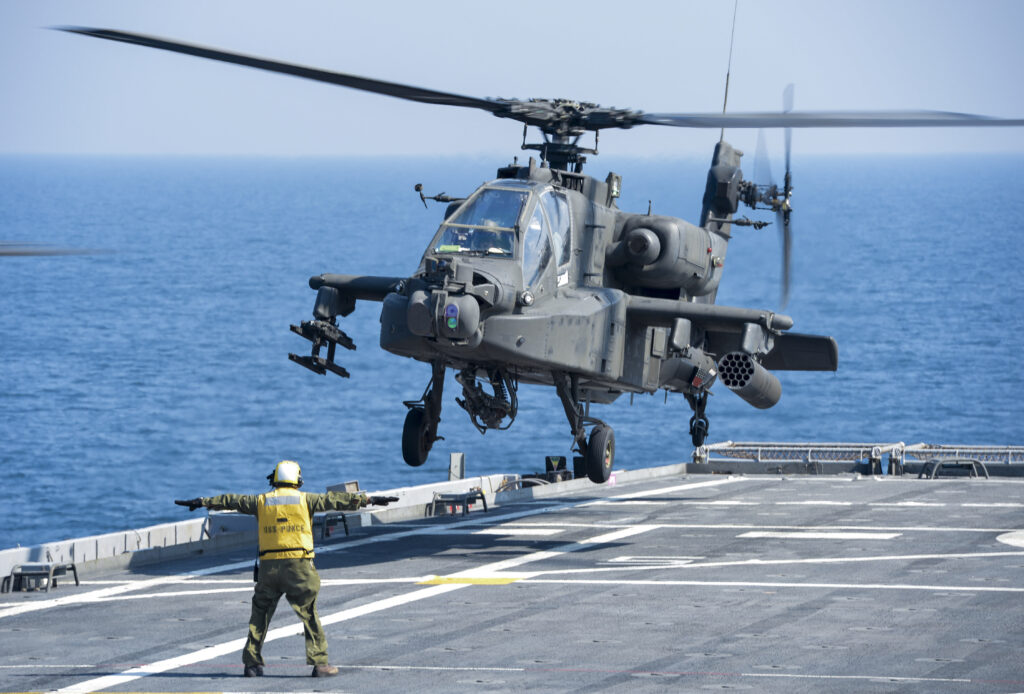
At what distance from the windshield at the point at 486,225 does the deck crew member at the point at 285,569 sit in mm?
8198

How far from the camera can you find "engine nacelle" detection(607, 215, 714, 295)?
2769 cm

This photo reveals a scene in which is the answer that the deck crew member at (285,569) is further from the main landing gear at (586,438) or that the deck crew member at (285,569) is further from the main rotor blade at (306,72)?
the main landing gear at (586,438)

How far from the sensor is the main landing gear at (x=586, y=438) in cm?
2556

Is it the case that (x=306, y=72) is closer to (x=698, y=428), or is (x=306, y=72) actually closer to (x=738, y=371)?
(x=738, y=371)

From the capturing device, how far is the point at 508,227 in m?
24.4

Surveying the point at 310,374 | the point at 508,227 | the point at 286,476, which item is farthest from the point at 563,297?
the point at 310,374

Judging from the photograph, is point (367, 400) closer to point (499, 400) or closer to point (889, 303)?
point (889, 303)

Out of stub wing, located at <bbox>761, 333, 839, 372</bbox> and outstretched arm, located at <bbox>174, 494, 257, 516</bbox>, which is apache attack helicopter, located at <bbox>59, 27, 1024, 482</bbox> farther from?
outstretched arm, located at <bbox>174, 494, 257, 516</bbox>

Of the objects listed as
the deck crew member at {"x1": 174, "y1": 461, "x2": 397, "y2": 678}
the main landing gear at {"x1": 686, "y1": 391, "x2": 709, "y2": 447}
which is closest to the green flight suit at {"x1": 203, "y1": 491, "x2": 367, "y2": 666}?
the deck crew member at {"x1": 174, "y1": 461, "x2": 397, "y2": 678}

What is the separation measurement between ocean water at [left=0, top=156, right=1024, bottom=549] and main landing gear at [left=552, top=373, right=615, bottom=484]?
7870 millimetres

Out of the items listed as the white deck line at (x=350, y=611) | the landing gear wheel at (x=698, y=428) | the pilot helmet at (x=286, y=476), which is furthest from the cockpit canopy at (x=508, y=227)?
the pilot helmet at (x=286, y=476)

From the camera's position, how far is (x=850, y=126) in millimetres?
22547

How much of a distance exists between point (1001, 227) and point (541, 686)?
179 meters

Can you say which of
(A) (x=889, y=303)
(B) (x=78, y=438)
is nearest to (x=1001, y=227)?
(A) (x=889, y=303)
